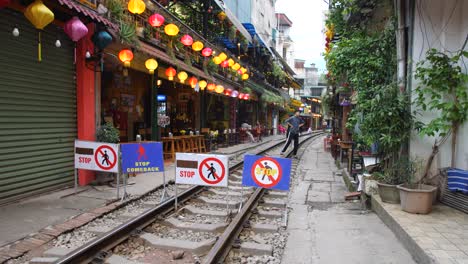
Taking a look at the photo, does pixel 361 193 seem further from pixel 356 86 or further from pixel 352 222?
pixel 356 86

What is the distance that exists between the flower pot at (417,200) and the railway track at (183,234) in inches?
83.0

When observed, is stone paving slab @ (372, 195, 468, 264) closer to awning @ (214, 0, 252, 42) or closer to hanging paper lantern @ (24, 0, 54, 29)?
hanging paper lantern @ (24, 0, 54, 29)

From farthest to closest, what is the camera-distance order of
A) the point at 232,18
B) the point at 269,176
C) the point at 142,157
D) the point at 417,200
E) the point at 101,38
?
the point at 232,18, the point at 101,38, the point at 142,157, the point at 269,176, the point at 417,200

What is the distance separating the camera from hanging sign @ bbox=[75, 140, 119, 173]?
7.20 metres

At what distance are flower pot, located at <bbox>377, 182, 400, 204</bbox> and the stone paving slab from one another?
0.43 feet

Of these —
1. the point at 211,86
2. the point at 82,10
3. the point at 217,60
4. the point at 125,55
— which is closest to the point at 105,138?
the point at 125,55

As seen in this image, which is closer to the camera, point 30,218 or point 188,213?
point 30,218

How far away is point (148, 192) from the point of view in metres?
8.30

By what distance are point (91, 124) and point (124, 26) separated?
2.60 m

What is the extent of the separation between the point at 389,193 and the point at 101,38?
6.99m

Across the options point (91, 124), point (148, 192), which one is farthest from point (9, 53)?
point (148, 192)

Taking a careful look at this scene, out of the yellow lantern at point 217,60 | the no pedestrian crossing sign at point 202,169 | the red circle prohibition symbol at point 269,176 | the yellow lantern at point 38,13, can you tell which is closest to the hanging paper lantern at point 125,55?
the yellow lantern at point 38,13

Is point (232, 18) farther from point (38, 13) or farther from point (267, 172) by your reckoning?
point (267, 172)

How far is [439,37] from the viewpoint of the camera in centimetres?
676
